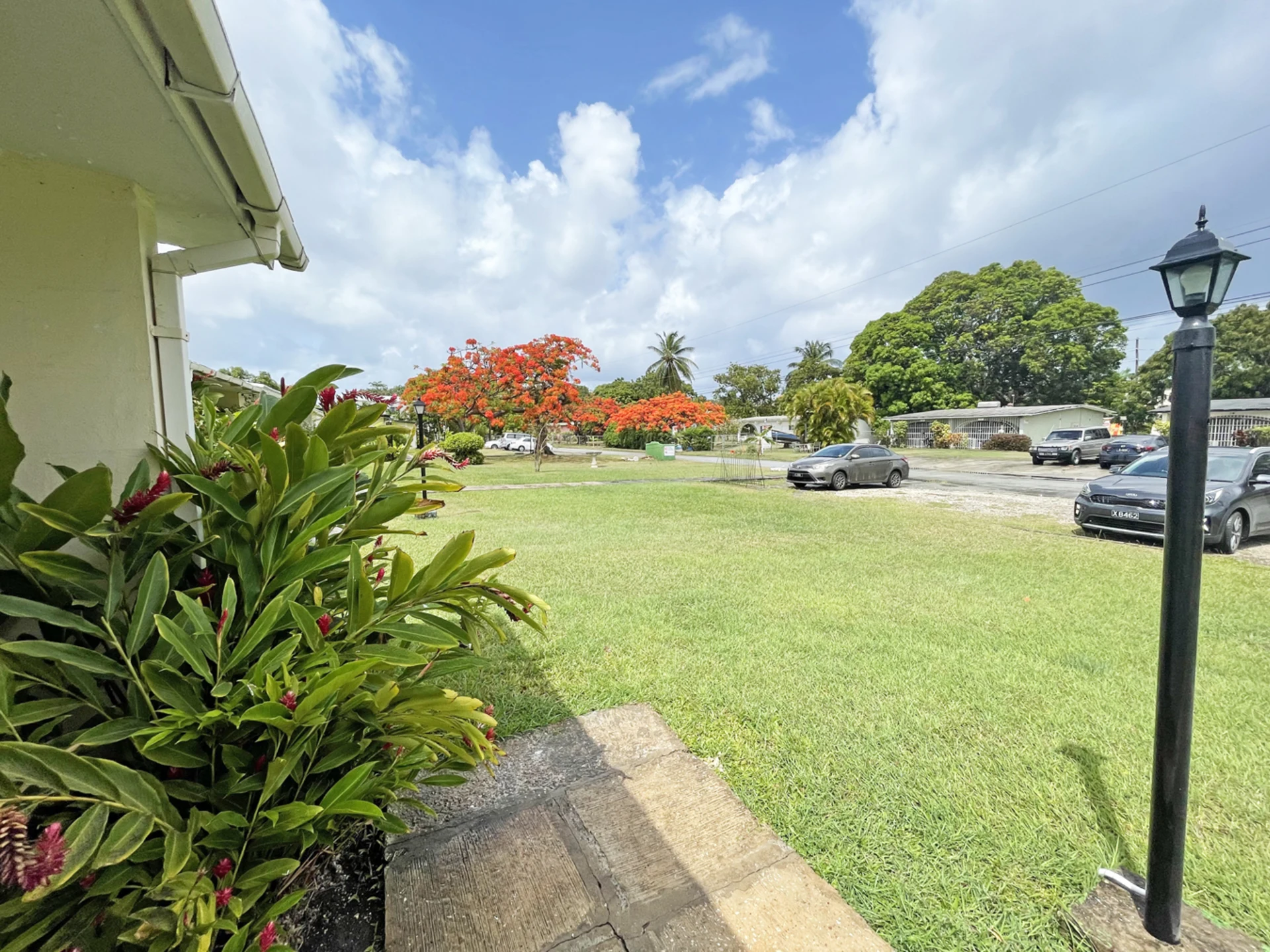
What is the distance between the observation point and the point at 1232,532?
21.1ft

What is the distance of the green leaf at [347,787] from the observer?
1233mm

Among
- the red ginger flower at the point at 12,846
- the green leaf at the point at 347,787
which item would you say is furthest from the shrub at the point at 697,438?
the red ginger flower at the point at 12,846

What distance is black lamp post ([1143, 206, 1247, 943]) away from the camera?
140 cm

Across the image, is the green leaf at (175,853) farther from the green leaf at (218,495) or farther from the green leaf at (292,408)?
the green leaf at (292,408)

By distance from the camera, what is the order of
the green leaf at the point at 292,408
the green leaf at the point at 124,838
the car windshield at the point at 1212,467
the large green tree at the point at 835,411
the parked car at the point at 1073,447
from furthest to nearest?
1. the parked car at the point at 1073,447
2. the large green tree at the point at 835,411
3. the car windshield at the point at 1212,467
4. the green leaf at the point at 292,408
5. the green leaf at the point at 124,838

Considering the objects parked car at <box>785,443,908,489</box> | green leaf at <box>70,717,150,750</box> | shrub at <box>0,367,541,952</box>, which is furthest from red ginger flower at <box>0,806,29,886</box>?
parked car at <box>785,443,908,489</box>

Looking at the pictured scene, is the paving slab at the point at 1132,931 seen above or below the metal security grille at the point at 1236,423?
below

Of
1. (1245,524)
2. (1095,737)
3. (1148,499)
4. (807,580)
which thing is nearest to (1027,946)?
(1095,737)

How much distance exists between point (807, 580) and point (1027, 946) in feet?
11.9

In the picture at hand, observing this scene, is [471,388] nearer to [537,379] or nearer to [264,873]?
[537,379]

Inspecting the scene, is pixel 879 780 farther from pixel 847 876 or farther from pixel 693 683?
pixel 693 683

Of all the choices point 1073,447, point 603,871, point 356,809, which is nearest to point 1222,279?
point 603,871

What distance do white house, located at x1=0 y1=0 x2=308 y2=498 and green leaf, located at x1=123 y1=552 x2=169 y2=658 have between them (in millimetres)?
873

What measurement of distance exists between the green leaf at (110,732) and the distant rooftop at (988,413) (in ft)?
129
